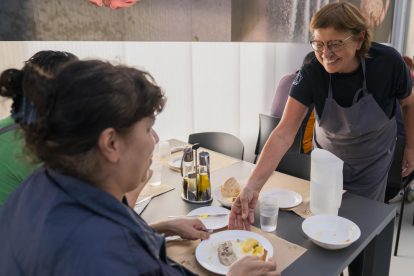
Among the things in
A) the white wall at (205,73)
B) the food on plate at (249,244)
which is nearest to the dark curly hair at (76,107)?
the food on plate at (249,244)

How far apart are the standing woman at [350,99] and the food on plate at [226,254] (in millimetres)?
369

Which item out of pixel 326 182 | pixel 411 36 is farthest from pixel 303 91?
pixel 411 36

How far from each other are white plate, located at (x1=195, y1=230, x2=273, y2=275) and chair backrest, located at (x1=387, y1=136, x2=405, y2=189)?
1365 millimetres

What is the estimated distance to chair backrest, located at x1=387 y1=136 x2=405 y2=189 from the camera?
196 centimetres

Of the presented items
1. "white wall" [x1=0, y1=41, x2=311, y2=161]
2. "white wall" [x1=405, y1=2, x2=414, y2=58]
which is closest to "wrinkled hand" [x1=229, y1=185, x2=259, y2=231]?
"white wall" [x1=0, y1=41, x2=311, y2=161]

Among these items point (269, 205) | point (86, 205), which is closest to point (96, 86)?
point (86, 205)

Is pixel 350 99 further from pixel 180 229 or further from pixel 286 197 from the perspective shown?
pixel 180 229

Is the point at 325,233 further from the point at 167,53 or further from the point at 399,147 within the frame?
the point at 167,53

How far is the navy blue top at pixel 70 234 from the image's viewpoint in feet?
1.83

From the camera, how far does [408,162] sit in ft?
6.28

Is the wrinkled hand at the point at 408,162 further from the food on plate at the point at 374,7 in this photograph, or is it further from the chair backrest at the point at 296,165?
the food on plate at the point at 374,7

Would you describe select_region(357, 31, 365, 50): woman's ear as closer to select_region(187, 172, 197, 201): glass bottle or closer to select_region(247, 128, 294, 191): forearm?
select_region(247, 128, 294, 191): forearm

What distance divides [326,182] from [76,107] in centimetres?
96

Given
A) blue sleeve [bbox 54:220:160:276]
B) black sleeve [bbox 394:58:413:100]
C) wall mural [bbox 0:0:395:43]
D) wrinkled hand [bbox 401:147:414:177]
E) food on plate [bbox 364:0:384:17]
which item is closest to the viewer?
blue sleeve [bbox 54:220:160:276]
